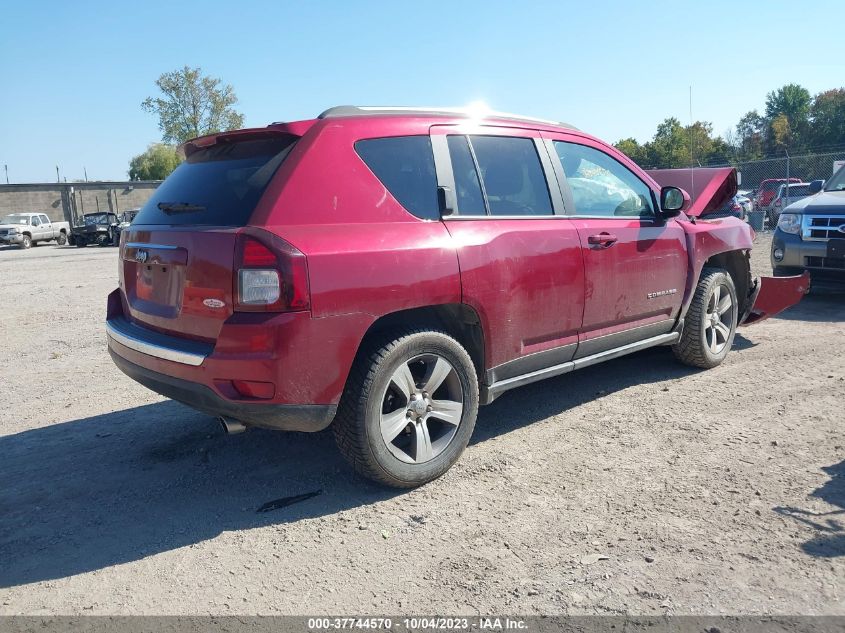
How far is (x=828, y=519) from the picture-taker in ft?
10.2

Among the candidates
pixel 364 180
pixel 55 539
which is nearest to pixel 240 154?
pixel 364 180

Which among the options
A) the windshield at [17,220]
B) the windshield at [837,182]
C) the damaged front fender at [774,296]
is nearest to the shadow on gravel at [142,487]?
the damaged front fender at [774,296]

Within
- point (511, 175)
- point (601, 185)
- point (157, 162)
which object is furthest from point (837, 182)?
point (157, 162)

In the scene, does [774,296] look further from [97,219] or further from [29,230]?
[29,230]

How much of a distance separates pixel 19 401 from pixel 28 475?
1.76 meters

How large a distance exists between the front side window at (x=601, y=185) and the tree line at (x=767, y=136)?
29285 mm

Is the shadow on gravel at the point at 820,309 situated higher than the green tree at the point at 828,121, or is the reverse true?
the green tree at the point at 828,121

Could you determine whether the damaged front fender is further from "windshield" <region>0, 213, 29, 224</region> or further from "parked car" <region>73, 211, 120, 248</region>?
"windshield" <region>0, 213, 29, 224</region>

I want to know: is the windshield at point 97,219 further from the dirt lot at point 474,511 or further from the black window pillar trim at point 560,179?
the black window pillar trim at point 560,179

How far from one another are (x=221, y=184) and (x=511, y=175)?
5.71ft

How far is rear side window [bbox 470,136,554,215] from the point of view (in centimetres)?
399

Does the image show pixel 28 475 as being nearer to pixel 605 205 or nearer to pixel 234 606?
pixel 234 606

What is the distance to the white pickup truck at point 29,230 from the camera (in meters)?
32.2

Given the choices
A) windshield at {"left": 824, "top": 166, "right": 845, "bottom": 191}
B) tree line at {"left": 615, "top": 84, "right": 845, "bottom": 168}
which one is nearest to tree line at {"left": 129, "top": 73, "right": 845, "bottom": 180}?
tree line at {"left": 615, "top": 84, "right": 845, "bottom": 168}
